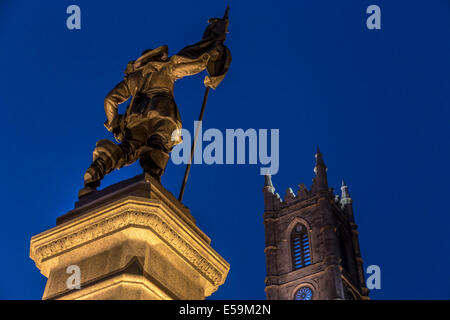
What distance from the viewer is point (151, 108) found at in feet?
14.3

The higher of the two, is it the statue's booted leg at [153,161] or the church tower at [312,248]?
the church tower at [312,248]

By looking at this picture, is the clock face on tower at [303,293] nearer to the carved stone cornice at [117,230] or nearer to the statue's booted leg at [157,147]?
the statue's booted leg at [157,147]

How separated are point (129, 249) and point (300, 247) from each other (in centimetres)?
5749

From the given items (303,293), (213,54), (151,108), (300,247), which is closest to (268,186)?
(300,247)

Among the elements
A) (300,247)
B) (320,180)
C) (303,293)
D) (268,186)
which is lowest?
(303,293)

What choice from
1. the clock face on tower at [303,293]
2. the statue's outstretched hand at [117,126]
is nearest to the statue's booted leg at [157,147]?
the statue's outstretched hand at [117,126]

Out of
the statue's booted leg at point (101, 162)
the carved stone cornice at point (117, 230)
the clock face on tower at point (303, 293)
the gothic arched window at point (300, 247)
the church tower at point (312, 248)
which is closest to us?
the carved stone cornice at point (117, 230)

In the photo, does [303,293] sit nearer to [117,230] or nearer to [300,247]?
[300,247]

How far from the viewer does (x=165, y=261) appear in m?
3.62

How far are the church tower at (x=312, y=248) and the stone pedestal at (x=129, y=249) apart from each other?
51691mm

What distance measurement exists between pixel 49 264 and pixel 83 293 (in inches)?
17.3

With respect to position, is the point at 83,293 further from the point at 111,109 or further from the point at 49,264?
the point at 111,109

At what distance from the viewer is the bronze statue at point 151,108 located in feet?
13.8
